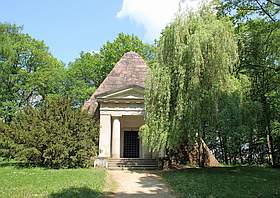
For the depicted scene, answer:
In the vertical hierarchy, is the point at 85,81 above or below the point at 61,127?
above

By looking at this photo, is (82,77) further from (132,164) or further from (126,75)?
(132,164)

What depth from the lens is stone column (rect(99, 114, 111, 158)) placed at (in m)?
24.4

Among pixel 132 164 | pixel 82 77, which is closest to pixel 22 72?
pixel 82 77

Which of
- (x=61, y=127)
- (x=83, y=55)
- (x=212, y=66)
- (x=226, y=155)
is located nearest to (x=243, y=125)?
(x=212, y=66)

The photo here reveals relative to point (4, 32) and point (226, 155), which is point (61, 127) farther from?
point (4, 32)

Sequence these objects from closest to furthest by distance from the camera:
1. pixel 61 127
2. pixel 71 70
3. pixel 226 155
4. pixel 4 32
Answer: pixel 61 127
pixel 226 155
pixel 4 32
pixel 71 70

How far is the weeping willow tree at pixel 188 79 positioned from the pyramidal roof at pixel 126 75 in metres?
7.28

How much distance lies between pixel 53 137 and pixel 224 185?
1097 cm

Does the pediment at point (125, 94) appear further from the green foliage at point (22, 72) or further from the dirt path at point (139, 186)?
the green foliage at point (22, 72)

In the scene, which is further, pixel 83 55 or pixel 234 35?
pixel 83 55

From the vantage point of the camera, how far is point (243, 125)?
1858 cm

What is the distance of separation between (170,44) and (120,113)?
23.4 ft

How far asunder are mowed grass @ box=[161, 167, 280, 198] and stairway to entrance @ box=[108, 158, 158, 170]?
5.19 metres

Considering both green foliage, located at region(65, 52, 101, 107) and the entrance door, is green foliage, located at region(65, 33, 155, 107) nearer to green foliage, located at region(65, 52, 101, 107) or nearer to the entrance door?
green foliage, located at region(65, 52, 101, 107)
